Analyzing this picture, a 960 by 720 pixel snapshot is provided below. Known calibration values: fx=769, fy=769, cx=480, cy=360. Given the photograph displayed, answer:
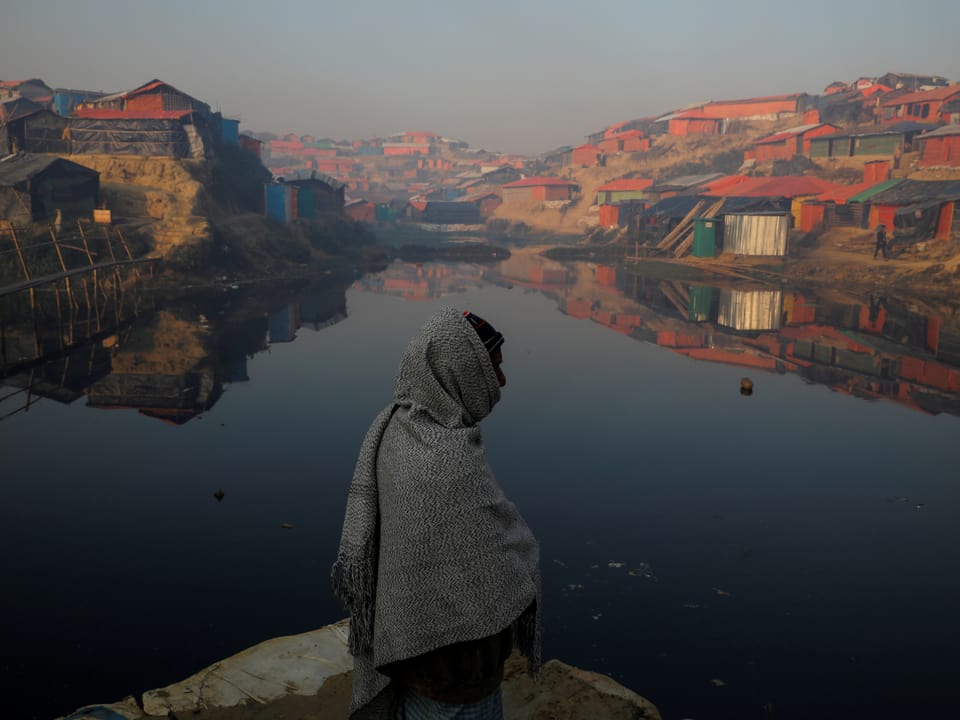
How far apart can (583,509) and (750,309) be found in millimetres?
16791

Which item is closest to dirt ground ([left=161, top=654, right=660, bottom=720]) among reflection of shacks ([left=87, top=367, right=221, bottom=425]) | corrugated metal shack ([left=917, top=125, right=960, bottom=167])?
reflection of shacks ([left=87, top=367, right=221, bottom=425])

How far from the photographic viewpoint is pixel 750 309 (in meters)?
23.1

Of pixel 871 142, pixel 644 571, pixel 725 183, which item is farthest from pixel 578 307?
pixel 871 142

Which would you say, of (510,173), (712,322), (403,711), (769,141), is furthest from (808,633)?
(510,173)

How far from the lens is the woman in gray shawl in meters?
2.32

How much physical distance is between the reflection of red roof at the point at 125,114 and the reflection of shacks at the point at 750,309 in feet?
84.6

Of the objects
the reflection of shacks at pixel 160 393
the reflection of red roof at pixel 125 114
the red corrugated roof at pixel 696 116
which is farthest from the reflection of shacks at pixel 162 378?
the red corrugated roof at pixel 696 116

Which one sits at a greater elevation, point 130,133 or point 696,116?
point 696,116

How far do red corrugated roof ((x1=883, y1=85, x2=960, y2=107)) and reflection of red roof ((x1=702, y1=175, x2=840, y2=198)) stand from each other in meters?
15.1

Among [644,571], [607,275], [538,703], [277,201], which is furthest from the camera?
[277,201]

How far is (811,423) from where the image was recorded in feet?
37.8

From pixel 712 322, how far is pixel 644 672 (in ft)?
55.3

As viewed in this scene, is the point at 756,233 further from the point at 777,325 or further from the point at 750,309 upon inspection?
the point at 777,325

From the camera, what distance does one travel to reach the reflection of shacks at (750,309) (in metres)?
20.5
